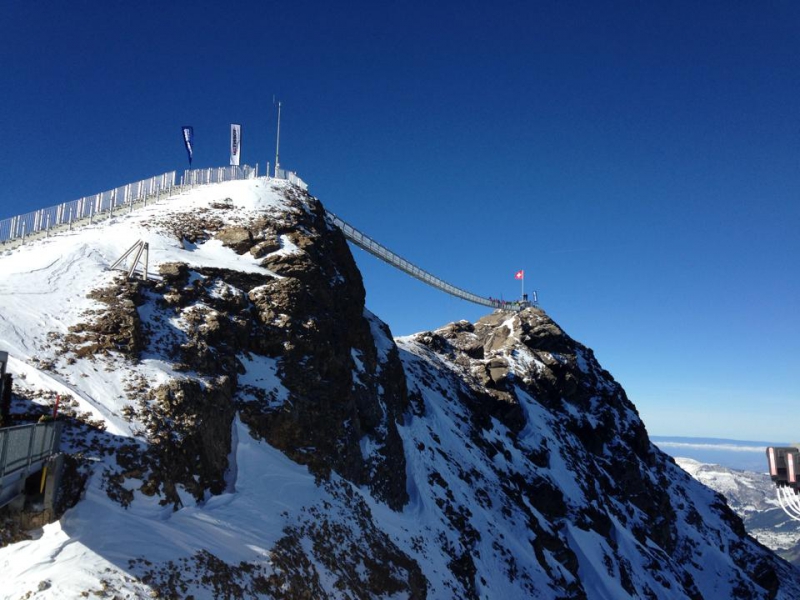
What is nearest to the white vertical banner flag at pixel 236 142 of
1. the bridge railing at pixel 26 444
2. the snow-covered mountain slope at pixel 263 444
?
the snow-covered mountain slope at pixel 263 444

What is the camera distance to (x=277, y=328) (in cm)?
2638

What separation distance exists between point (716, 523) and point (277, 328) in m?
69.3

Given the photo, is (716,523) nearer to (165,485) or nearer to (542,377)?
(542,377)

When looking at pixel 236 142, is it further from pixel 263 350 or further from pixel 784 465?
pixel 784 465

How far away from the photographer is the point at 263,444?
22.0 m

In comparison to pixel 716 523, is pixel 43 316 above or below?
above

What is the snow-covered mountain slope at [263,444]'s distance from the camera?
47.9ft

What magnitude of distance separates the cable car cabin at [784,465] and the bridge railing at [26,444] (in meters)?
31.3

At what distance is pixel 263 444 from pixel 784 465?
26453mm

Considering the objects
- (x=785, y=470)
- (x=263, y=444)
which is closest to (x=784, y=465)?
(x=785, y=470)

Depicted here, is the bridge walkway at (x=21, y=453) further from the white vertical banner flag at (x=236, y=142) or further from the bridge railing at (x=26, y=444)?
the white vertical banner flag at (x=236, y=142)

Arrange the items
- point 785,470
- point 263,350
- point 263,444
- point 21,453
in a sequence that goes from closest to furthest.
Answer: point 21,453, point 263,444, point 263,350, point 785,470

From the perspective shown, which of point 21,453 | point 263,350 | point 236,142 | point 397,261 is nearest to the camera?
point 21,453

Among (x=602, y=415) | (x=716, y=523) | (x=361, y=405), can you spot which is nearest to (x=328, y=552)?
(x=361, y=405)
